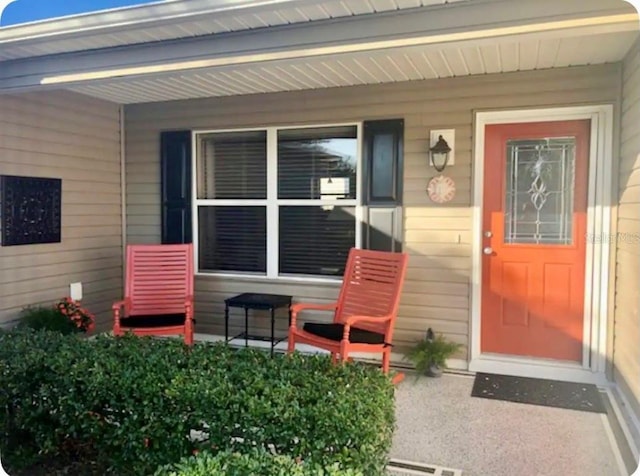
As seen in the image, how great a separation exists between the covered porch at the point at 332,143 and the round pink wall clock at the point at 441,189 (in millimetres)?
34

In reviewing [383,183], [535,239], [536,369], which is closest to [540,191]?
[535,239]

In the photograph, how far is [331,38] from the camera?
2832mm

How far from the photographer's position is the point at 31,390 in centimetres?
228

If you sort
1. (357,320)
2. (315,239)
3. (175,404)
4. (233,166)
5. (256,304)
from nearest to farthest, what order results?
(175,404), (357,320), (256,304), (315,239), (233,166)

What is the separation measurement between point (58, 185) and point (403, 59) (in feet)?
10.3

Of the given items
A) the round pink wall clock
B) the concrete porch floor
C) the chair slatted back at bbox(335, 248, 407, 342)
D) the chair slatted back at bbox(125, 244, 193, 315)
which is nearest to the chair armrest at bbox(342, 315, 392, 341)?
the chair slatted back at bbox(335, 248, 407, 342)

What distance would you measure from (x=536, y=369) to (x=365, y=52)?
2784 millimetres

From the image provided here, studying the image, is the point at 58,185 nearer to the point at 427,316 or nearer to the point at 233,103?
the point at 233,103

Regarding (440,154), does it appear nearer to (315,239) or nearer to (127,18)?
(315,239)

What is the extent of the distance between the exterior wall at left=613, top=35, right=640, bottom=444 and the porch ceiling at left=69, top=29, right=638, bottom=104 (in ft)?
1.03

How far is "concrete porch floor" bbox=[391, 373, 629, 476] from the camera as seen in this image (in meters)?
2.62

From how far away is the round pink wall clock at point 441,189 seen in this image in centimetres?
412

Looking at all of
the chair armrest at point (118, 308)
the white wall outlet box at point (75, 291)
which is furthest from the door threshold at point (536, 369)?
the white wall outlet box at point (75, 291)

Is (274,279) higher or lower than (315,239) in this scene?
lower
